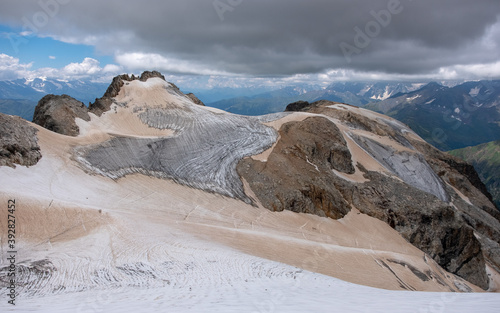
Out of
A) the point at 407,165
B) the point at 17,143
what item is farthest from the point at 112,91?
the point at 407,165

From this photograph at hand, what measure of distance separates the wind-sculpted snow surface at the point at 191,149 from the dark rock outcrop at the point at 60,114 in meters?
6.46

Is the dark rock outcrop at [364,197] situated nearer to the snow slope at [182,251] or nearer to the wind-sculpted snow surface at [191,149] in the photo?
the snow slope at [182,251]

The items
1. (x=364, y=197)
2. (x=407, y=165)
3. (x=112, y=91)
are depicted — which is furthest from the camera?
(x=112, y=91)

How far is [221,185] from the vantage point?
31172 mm

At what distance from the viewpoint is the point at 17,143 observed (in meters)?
23.4

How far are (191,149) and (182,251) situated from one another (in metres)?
19.4

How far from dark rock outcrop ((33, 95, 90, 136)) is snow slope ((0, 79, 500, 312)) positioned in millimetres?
1562

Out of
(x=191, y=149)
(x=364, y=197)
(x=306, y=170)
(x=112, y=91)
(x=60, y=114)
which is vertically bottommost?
(x=364, y=197)

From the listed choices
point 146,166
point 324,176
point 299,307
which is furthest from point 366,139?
point 299,307

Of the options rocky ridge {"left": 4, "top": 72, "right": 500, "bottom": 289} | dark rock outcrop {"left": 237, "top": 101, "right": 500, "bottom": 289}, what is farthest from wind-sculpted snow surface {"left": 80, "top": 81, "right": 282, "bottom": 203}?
dark rock outcrop {"left": 237, "top": 101, "right": 500, "bottom": 289}

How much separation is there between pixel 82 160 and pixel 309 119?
3097 centimetres

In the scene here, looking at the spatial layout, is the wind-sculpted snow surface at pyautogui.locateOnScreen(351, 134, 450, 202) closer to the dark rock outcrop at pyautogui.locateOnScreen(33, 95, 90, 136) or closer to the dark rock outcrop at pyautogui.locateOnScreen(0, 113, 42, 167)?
the dark rock outcrop at pyautogui.locateOnScreen(33, 95, 90, 136)

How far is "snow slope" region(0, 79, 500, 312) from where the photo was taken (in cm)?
1091

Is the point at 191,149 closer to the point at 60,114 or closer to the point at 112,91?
the point at 60,114
